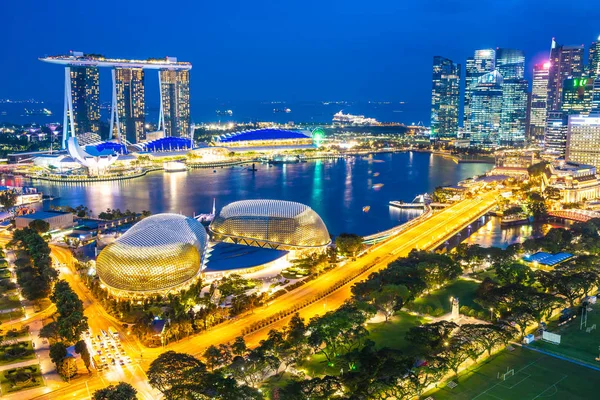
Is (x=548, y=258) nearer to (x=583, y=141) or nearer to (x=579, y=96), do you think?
(x=583, y=141)

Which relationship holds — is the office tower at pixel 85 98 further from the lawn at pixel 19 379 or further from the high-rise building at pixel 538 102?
the high-rise building at pixel 538 102

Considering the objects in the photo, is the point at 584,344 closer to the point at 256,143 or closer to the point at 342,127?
the point at 256,143

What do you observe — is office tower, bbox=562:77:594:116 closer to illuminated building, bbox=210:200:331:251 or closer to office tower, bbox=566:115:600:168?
office tower, bbox=566:115:600:168

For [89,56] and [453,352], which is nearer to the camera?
[453,352]

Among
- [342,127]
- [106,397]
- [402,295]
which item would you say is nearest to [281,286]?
[402,295]

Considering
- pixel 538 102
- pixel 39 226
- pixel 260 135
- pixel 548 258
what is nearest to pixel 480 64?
pixel 538 102

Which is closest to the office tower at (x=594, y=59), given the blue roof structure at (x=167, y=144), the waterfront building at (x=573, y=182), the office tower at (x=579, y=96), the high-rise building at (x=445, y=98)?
the office tower at (x=579, y=96)

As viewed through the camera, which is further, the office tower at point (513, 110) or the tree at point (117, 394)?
the office tower at point (513, 110)
